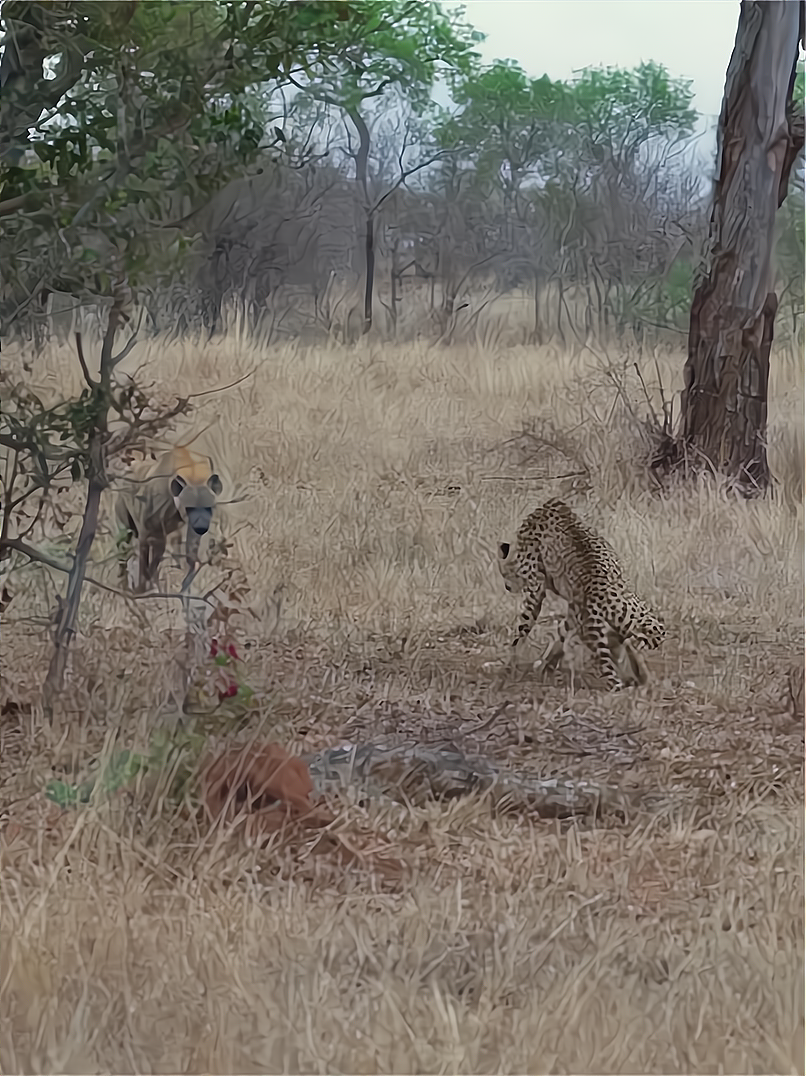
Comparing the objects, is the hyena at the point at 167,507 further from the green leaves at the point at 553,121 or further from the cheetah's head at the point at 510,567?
the green leaves at the point at 553,121

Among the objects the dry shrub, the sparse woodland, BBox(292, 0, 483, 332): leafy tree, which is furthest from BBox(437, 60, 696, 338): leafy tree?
the dry shrub

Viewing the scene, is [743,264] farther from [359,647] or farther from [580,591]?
[359,647]

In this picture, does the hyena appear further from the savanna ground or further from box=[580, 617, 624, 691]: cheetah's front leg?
box=[580, 617, 624, 691]: cheetah's front leg

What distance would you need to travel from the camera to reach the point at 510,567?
2451 millimetres

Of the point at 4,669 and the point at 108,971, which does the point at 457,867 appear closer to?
the point at 108,971

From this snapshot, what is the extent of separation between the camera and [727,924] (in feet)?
5.15

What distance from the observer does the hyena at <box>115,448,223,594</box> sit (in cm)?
236

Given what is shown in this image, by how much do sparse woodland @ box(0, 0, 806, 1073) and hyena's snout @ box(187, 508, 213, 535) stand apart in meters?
0.08

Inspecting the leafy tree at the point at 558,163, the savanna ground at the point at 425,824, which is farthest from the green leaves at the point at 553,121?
the savanna ground at the point at 425,824

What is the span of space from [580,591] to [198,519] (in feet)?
2.50

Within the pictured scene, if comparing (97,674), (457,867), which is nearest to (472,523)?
(97,674)

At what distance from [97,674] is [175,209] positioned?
84 centimetres

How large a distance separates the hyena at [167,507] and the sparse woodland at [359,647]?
0.18ft

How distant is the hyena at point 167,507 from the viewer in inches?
92.7
